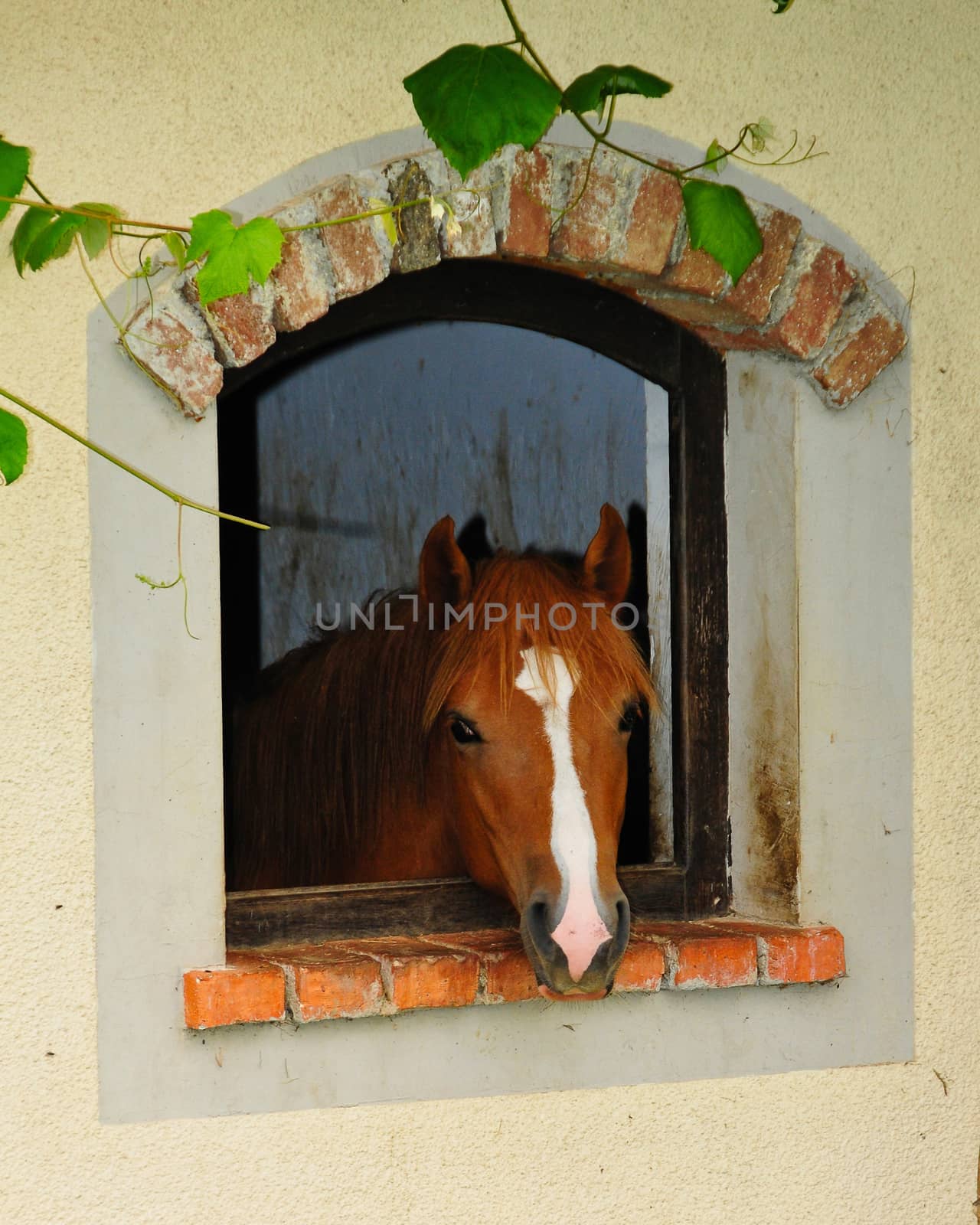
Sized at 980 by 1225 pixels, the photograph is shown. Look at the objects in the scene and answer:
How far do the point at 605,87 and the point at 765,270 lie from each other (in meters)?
0.78

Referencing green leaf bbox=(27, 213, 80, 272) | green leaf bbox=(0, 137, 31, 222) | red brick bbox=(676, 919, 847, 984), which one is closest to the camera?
green leaf bbox=(0, 137, 31, 222)

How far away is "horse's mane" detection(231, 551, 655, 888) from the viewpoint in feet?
7.73

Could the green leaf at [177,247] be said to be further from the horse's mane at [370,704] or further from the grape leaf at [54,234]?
the horse's mane at [370,704]

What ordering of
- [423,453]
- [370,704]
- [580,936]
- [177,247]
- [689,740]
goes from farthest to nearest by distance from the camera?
1. [423,453]
2. [370,704]
3. [689,740]
4. [580,936]
5. [177,247]

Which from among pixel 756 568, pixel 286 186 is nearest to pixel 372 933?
pixel 756 568

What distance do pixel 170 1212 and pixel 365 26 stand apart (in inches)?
83.6

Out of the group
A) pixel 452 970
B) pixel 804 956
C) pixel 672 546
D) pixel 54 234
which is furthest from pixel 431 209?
pixel 804 956

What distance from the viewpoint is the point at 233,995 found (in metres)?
2.11

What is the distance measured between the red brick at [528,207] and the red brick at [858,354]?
660 mm

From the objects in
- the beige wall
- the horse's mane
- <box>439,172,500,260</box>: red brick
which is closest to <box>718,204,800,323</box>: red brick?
the beige wall

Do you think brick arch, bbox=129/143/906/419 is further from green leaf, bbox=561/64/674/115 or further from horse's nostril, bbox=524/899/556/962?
horse's nostril, bbox=524/899/556/962

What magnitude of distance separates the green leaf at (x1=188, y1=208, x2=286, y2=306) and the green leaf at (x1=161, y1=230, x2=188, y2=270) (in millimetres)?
156

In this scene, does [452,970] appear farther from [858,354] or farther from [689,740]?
[858,354]

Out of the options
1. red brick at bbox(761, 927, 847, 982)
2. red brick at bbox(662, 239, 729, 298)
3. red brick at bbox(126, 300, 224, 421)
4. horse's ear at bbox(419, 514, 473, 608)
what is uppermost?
red brick at bbox(662, 239, 729, 298)
